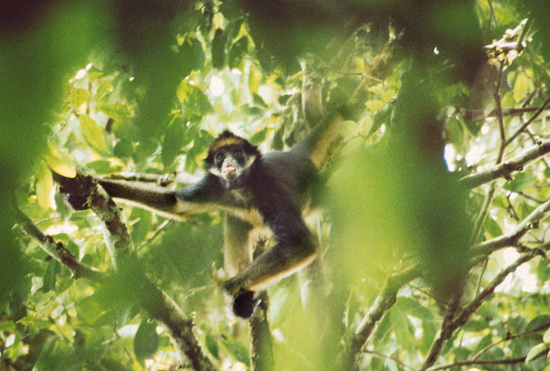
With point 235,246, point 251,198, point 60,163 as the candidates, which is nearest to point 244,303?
point 235,246

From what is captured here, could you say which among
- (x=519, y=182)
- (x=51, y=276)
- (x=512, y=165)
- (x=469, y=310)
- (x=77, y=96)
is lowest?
(x=469, y=310)

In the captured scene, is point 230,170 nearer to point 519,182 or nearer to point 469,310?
point 469,310

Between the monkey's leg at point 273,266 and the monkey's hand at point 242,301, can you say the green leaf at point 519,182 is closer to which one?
the monkey's leg at point 273,266

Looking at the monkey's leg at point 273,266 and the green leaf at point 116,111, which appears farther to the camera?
the monkey's leg at point 273,266

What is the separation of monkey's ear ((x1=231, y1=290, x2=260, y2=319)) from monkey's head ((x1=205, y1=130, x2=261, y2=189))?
106 centimetres

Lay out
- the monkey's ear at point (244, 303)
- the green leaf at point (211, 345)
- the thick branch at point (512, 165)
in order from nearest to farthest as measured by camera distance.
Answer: the thick branch at point (512, 165)
the green leaf at point (211, 345)
the monkey's ear at point (244, 303)

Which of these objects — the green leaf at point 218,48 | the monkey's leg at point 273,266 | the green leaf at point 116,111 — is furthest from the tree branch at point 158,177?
the green leaf at point 218,48

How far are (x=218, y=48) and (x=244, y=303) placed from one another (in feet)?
6.78

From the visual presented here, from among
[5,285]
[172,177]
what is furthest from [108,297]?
[172,177]

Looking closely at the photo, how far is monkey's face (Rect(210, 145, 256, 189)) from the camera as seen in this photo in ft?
14.6

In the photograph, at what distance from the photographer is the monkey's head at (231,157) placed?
14.7ft

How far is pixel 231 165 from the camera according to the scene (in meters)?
4.44

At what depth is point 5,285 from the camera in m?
0.61

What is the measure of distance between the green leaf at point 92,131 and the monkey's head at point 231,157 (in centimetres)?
170
